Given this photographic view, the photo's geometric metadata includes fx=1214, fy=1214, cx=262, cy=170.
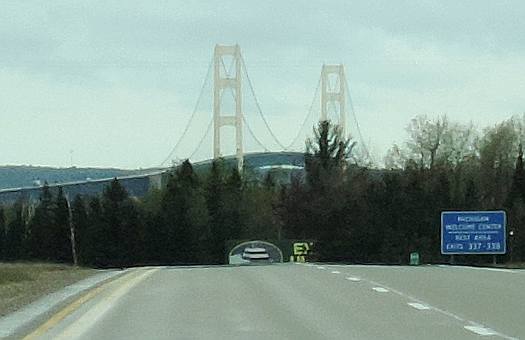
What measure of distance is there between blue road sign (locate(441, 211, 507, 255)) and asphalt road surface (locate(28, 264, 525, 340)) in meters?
24.8

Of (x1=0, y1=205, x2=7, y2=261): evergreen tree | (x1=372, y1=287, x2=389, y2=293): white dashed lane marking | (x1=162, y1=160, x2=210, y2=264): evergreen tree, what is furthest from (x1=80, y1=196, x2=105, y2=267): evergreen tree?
(x1=372, y1=287, x2=389, y2=293): white dashed lane marking

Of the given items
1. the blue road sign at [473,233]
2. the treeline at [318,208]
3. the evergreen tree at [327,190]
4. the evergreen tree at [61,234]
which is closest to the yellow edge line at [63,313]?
the blue road sign at [473,233]

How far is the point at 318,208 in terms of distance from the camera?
90.9m

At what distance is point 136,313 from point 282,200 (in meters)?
76.3

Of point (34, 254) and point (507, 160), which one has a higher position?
point (507, 160)

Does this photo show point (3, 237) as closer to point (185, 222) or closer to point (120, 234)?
point (120, 234)

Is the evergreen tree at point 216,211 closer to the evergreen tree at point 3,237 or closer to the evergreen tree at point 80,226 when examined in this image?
the evergreen tree at point 80,226

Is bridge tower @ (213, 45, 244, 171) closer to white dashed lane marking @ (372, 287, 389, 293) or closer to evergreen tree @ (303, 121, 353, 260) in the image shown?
evergreen tree @ (303, 121, 353, 260)

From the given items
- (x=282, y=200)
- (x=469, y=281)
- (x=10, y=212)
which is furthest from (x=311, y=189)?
(x=469, y=281)

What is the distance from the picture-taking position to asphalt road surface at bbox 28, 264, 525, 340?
1549 cm

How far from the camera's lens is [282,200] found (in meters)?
94.9

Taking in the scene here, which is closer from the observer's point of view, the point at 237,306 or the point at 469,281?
the point at 237,306

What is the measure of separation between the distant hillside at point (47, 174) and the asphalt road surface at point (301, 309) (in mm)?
100792

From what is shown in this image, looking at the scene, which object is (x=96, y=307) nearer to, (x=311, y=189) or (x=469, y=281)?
(x=469, y=281)
